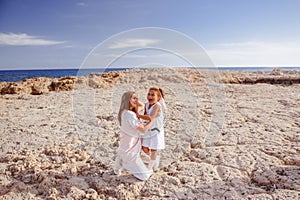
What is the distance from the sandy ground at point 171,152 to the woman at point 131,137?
0.44 ft

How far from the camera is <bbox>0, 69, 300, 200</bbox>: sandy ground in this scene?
10.5ft

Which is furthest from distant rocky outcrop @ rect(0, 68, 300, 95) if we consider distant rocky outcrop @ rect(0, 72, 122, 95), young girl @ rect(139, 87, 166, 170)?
young girl @ rect(139, 87, 166, 170)

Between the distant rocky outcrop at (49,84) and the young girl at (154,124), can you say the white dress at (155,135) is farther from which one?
the distant rocky outcrop at (49,84)

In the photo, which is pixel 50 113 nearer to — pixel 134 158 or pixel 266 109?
pixel 134 158

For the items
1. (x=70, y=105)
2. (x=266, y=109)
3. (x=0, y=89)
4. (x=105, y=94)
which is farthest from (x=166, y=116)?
(x=0, y=89)

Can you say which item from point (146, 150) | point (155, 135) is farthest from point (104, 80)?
point (155, 135)

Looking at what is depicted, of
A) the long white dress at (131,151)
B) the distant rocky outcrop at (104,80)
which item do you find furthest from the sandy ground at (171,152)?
the distant rocky outcrop at (104,80)

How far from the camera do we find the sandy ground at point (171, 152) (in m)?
3.19

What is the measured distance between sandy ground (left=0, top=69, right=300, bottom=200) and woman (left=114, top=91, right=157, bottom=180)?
13 centimetres

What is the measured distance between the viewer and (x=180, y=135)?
16.7ft

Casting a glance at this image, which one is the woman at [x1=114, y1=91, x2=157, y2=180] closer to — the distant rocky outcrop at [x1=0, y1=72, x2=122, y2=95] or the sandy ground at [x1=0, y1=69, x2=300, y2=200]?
the sandy ground at [x1=0, y1=69, x2=300, y2=200]

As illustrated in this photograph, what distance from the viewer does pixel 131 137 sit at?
10.9 feet

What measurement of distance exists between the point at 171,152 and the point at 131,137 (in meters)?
1.19

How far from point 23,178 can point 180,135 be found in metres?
2.73
